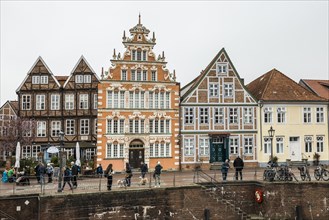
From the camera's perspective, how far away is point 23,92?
132 feet

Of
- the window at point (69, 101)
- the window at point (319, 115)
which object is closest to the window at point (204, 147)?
the window at point (319, 115)

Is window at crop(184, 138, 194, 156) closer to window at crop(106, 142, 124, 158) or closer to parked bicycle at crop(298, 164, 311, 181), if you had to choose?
window at crop(106, 142, 124, 158)

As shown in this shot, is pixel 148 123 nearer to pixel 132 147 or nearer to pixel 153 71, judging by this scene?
pixel 132 147

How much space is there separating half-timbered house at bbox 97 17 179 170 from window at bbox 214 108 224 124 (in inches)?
154

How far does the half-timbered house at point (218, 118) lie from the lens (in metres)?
34.1

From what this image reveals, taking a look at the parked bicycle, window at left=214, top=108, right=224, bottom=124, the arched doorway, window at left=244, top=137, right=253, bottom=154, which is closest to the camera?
the parked bicycle

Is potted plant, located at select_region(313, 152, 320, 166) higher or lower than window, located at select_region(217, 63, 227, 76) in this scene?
lower

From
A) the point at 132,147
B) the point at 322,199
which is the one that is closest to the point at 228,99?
the point at 132,147

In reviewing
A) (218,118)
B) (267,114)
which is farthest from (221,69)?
(267,114)

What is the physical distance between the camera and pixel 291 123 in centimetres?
3556

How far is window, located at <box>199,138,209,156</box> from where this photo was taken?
34219 mm

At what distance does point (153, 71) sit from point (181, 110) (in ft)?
14.9

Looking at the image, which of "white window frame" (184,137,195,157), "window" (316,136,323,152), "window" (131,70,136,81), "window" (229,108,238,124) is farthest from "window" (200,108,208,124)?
"window" (316,136,323,152)

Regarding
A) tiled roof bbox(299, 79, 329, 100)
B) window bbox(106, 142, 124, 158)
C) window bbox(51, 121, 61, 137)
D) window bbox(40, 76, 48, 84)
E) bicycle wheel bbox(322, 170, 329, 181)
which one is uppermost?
window bbox(40, 76, 48, 84)
